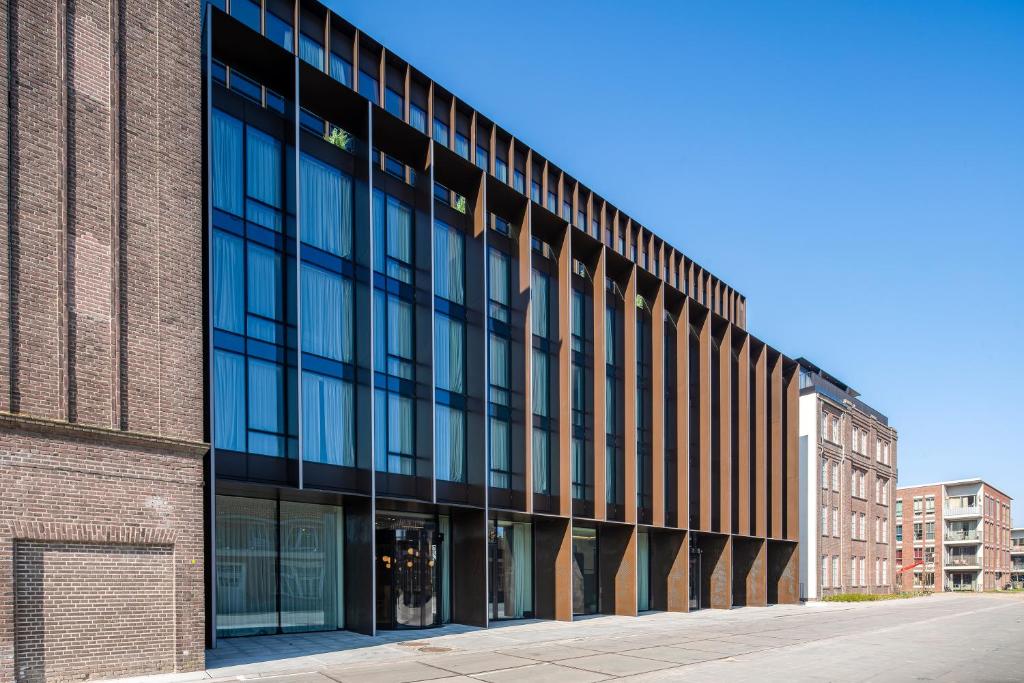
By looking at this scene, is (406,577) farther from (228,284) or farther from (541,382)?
(228,284)

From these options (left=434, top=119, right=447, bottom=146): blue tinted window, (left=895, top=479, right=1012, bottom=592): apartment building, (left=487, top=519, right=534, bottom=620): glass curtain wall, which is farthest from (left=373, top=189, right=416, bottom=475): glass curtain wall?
(left=895, top=479, right=1012, bottom=592): apartment building

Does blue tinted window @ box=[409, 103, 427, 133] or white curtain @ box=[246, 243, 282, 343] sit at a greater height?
blue tinted window @ box=[409, 103, 427, 133]

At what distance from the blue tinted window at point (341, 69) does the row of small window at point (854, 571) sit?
1767 inches

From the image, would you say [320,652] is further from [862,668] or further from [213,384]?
Answer: [862,668]

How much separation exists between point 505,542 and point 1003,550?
122186 millimetres

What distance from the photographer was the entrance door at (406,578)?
2397 cm

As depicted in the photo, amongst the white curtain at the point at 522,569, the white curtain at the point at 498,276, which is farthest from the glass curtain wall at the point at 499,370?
the white curtain at the point at 522,569

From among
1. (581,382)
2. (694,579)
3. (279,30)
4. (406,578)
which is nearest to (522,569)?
(406,578)

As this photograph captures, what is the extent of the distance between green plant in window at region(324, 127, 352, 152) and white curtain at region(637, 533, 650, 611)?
22.5 m

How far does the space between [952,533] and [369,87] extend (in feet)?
386

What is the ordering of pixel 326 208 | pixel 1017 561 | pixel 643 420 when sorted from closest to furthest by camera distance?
1. pixel 326 208
2. pixel 643 420
3. pixel 1017 561

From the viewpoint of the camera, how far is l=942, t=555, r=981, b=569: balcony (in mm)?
114000

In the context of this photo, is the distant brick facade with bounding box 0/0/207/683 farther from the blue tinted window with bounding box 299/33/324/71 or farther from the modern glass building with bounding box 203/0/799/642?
the blue tinted window with bounding box 299/33/324/71

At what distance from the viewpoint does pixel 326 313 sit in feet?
74.6
